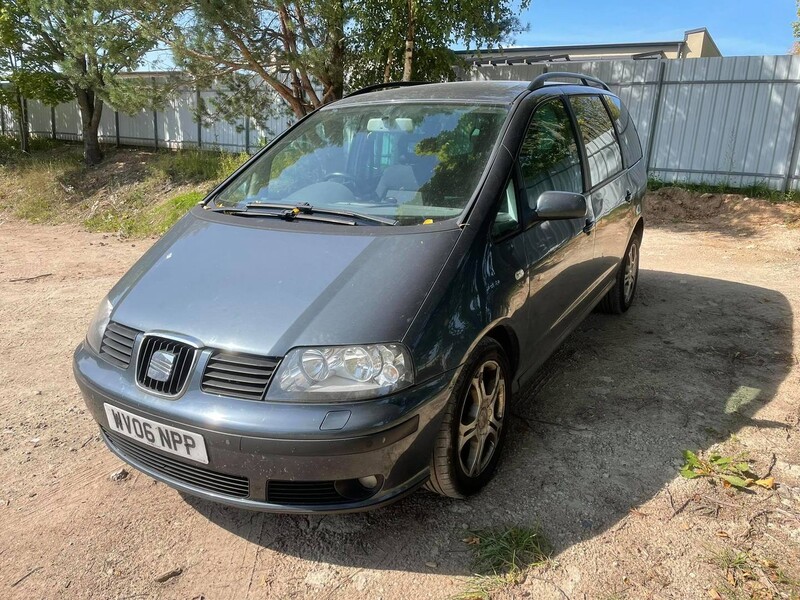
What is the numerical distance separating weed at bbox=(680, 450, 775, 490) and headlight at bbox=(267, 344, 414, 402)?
1.59 meters

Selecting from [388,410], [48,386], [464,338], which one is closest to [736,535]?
[464,338]

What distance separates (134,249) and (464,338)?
26.3 feet

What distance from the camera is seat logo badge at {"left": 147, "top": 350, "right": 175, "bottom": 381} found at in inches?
90.4

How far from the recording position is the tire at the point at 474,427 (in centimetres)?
245

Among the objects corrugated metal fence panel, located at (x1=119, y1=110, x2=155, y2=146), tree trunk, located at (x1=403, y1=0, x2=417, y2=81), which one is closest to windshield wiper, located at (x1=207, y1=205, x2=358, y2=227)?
tree trunk, located at (x1=403, y1=0, x2=417, y2=81)

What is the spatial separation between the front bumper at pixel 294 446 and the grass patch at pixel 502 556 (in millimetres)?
360

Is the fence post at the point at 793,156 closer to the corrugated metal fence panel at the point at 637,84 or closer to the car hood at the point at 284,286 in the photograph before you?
the corrugated metal fence panel at the point at 637,84

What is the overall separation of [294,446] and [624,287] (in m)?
3.73

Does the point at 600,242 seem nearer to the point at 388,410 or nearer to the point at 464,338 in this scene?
the point at 464,338

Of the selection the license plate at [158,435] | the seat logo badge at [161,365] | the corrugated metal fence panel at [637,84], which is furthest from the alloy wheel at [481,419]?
the corrugated metal fence panel at [637,84]

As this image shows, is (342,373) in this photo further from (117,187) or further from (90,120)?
(90,120)

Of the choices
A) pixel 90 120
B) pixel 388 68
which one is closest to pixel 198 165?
pixel 90 120

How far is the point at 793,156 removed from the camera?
1041 centimetres

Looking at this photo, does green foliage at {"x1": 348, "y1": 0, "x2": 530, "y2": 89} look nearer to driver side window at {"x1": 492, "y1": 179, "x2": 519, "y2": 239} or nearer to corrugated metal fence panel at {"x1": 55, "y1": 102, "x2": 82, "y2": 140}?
driver side window at {"x1": 492, "y1": 179, "x2": 519, "y2": 239}
